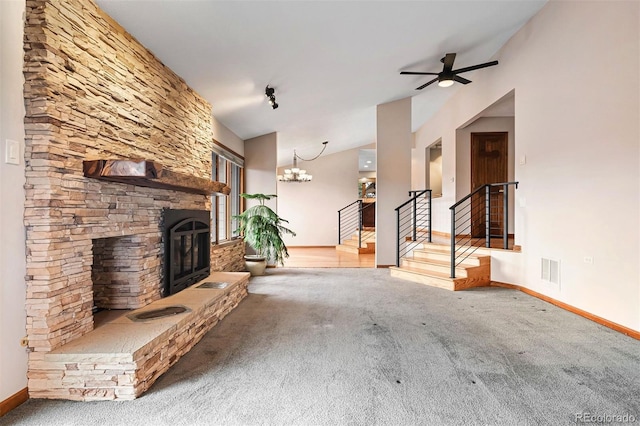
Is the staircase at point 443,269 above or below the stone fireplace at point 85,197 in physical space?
below

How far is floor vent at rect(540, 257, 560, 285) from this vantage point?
3.84 metres

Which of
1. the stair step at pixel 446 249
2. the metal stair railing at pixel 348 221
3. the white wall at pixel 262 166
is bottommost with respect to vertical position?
the stair step at pixel 446 249

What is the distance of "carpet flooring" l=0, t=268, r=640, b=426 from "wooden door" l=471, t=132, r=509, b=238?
3.58 metres

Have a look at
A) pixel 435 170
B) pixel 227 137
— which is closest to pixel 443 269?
pixel 227 137

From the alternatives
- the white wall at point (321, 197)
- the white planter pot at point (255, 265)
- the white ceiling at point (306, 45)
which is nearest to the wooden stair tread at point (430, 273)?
the white planter pot at point (255, 265)

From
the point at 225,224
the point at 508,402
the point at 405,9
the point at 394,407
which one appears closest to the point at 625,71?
the point at 405,9

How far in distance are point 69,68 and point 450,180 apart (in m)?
7.05

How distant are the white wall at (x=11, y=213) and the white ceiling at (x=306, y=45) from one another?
0.75 meters

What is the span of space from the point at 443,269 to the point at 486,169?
3169mm

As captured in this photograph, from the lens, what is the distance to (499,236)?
6805 mm

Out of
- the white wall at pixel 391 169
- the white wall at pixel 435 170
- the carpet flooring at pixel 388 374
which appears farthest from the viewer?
the white wall at pixel 435 170

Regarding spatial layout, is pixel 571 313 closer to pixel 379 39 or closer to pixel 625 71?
pixel 625 71

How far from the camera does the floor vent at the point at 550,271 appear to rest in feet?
12.6

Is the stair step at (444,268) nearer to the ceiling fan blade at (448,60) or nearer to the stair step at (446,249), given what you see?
the stair step at (446,249)
